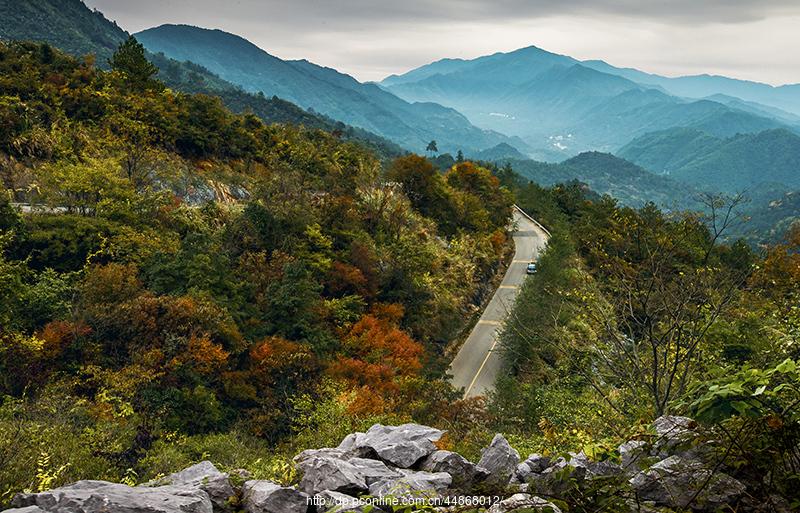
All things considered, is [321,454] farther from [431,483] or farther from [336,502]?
[431,483]

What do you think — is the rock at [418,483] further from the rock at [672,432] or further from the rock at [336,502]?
the rock at [672,432]

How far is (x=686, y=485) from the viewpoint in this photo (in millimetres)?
4469

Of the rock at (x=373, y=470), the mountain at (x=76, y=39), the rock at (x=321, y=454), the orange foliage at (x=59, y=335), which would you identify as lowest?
the orange foliage at (x=59, y=335)

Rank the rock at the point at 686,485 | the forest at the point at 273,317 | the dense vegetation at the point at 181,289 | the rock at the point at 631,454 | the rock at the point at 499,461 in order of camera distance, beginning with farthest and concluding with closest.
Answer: the dense vegetation at the point at 181,289 < the forest at the point at 273,317 < the rock at the point at 499,461 < the rock at the point at 631,454 < the rock at the point at 686,485

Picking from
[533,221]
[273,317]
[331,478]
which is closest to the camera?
[331,478]

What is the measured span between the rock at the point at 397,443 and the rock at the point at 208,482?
1.96 metres

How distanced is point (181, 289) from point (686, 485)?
48.7ft

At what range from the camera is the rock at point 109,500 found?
467cm

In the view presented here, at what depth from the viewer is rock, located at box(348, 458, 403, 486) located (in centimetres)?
611

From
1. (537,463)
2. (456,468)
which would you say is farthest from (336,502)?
(537,463)

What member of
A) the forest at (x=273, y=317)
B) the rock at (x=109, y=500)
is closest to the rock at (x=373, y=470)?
the forest at (x=273, y=317)

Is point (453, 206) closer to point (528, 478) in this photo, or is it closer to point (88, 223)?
point (88, 223)

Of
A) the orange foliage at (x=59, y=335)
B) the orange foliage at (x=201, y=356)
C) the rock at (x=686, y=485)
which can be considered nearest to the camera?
the rock at (x=686, y=485)

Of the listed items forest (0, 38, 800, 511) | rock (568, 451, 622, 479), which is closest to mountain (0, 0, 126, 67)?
forest (0, 38, 800, 511)
